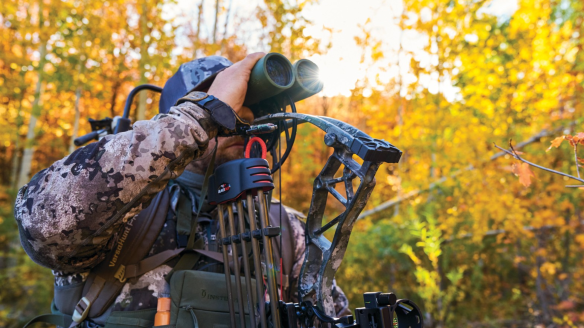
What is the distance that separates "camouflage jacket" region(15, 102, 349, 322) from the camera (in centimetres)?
127

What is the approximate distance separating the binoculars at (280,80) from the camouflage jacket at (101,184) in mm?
254

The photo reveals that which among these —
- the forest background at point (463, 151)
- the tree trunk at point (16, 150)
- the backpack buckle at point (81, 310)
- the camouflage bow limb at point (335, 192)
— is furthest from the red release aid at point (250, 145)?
the tree trunk at point (16, 150)

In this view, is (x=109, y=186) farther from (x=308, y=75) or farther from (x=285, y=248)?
(x=285, y=248)

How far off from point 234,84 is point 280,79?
20 cm

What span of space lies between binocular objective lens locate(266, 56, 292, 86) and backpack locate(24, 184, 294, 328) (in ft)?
1.68

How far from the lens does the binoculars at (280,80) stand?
59.9 inches

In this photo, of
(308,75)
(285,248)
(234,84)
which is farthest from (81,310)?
(308,75)

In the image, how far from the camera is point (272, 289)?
1.31m

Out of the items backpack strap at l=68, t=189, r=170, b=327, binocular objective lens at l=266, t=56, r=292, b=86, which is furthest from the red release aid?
backpack strap at l=68, t=189, r=170, b=327

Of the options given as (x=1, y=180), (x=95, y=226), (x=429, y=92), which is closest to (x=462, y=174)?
(x=429, y=92)

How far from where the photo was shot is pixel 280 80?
1.59 m

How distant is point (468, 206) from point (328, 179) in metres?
3.31

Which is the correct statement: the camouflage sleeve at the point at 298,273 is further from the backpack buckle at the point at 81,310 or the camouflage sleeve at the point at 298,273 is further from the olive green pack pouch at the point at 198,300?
the backpack buckle at the point at 81,310

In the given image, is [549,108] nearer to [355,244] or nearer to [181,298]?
[355,244]
